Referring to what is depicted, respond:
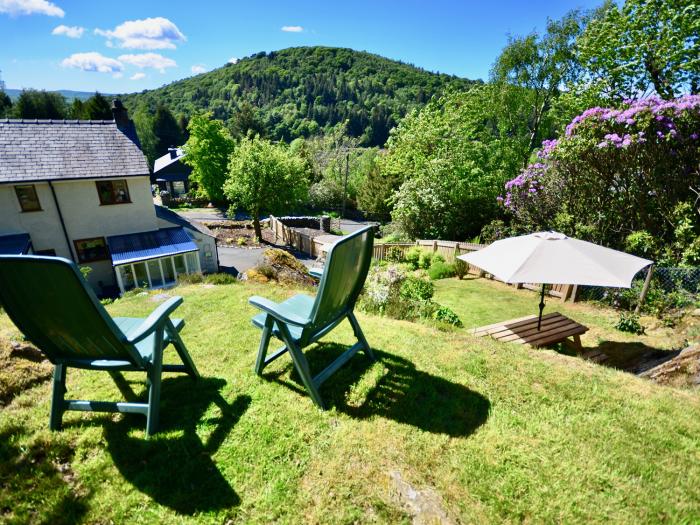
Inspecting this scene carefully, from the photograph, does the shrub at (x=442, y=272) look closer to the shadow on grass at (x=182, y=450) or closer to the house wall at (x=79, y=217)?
the shadow on grass at (x=182, y=450)

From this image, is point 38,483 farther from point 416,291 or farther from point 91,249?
point 91,249

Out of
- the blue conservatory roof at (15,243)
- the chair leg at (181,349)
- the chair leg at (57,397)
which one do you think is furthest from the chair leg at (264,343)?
the blue conservatory roof at (15,243)

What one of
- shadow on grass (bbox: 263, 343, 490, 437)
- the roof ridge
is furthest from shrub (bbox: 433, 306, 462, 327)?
the roof ridge

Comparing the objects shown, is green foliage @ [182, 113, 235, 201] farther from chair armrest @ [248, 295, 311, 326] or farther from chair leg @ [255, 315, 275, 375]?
chair armrest @ [248, 295, 311, 326]

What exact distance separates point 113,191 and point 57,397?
50.3ft

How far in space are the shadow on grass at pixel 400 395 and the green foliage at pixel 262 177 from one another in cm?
2055

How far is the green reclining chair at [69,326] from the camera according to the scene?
214cm

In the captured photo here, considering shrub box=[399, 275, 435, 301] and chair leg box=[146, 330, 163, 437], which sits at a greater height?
chair leg box=[146, 330, 163, 437]

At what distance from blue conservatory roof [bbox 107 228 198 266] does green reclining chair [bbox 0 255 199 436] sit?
13.6 m

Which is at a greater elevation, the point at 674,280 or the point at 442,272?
the point at 674,280

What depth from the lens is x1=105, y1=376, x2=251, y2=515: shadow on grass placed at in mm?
2268

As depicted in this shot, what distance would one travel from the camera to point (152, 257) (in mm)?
14680

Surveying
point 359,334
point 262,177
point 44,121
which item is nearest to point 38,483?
point 359,334

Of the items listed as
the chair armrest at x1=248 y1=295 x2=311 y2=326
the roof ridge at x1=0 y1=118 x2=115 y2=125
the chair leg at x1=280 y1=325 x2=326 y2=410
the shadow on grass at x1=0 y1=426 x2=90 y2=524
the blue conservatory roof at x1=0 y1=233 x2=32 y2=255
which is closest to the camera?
the shadow on grass at x1=0 y1=426 x2=90 y2=524
